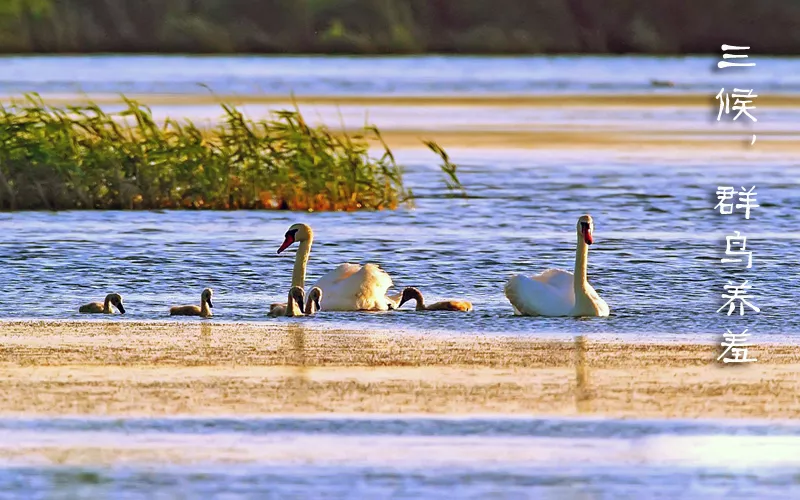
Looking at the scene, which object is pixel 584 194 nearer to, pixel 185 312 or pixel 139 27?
pixel 185 312

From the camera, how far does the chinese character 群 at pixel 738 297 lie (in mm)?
15031

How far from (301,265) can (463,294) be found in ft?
4.52

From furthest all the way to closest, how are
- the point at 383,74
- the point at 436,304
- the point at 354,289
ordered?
1. the point at 383,74
2. the point at 436,304
3. the point at 354,289

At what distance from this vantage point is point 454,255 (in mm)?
19156

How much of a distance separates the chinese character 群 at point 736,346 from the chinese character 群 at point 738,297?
1.16 m

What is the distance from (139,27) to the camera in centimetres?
7769

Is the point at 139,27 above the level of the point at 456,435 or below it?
above

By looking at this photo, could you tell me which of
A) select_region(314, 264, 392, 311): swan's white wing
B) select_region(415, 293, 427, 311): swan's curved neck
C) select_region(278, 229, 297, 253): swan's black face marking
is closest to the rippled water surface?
select_region(278, 229, 297, 253): swan's black face marking

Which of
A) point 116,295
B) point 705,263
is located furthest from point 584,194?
point 116,295

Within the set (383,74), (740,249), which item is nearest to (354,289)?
(740,249)

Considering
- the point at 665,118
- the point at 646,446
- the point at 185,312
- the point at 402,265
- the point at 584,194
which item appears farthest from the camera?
the point at 665,118

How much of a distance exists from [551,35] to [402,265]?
62.1m

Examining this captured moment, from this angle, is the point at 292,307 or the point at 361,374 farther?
the point at 292,307

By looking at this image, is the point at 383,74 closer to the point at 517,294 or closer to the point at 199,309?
the point at 517,294
